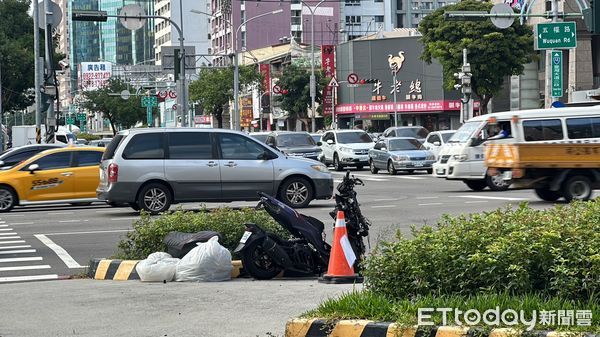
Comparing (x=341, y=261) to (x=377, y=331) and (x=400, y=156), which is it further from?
(x=400, y=156)

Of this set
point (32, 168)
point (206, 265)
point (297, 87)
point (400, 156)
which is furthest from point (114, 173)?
point (297, 87)

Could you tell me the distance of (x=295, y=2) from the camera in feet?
409

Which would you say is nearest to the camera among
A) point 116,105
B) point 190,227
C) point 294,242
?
point 294,242

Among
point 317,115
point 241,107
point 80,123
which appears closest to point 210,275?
point 317,115

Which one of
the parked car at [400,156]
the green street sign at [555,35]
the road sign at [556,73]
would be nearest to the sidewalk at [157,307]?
the green street sign at [555,35]

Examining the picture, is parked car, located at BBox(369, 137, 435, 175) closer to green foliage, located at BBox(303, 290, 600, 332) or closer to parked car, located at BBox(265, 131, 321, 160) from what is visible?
parked car, located at BBox(265, 131, 321, 160)

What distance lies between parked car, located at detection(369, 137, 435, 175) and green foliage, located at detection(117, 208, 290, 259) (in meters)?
28.5

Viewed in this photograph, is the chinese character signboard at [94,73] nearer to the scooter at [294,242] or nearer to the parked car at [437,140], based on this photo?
the parked car at [437,140]

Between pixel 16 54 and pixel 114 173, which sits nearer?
pixel 114 173

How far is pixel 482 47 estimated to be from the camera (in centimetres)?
6562

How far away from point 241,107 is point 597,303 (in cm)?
10653

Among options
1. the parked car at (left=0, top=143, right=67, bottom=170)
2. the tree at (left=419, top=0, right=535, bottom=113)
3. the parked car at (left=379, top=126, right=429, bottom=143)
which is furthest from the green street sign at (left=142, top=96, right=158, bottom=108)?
the parked car at (left=0, top=143, right=67, bottom=170)

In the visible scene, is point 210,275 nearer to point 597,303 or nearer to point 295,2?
point 597,303

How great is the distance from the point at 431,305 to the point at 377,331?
0.45m
